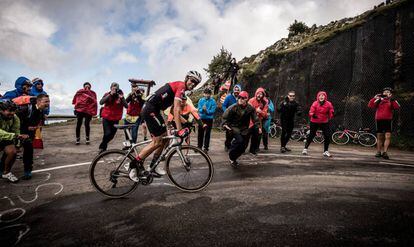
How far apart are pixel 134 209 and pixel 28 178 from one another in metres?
3.00

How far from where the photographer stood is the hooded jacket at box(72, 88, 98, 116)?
8117mm

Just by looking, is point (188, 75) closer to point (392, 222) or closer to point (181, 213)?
point (181, 213)

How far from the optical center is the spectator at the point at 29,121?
461 centimetres

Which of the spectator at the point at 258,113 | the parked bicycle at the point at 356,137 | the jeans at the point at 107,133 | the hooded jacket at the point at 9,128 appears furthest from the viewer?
the parked bicycle at the point at 356,137

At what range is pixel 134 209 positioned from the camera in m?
3.29

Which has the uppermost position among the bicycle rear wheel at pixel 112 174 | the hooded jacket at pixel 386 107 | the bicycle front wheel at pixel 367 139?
the hooded jacket at pixel 386 107

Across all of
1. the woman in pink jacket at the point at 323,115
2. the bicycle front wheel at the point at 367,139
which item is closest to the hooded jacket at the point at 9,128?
the woman in pink jacket at the point at 323,115

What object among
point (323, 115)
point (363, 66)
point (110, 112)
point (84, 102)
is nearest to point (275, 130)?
point (363, 66)

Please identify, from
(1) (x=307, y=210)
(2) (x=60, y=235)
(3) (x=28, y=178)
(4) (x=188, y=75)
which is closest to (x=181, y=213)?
(2) (x=60, y=235)

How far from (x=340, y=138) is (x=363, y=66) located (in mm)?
4163

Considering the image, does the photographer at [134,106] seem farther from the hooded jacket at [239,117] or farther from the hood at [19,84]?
the hooded jacket at [239,117]

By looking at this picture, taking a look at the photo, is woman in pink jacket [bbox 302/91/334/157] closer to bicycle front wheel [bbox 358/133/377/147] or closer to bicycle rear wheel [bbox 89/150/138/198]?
bicycle front wheel [bbox 358/133/377/147]

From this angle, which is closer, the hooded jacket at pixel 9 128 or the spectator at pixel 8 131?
the hooded jacket at pixel 9 128

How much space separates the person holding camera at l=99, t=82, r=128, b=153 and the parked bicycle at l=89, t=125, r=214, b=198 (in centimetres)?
280
